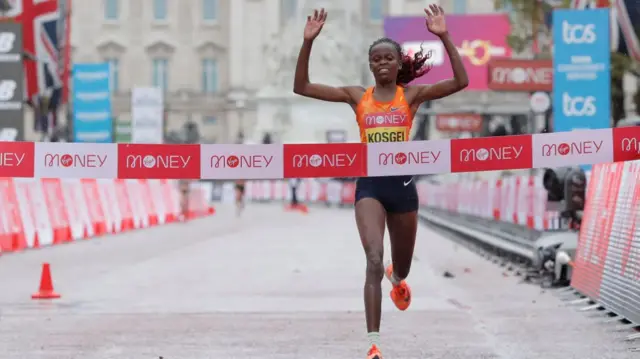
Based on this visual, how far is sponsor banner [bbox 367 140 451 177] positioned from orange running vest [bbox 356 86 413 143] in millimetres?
274

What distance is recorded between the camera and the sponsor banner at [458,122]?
188ft

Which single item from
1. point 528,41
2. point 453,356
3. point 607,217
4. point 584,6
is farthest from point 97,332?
point 528,41

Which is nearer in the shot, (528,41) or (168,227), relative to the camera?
(168,227)

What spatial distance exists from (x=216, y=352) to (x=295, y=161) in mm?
→ 1909

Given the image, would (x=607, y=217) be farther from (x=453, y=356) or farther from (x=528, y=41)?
(x=528, y=41)

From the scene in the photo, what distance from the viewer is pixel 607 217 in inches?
538

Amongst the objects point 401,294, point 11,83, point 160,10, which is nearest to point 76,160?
point 401,294

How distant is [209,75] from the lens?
120 metres

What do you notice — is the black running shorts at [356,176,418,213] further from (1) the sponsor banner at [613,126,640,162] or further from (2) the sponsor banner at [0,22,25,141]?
(2) the sponsor banner at [0,22,25,141]

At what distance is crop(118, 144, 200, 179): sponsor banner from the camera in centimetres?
1160

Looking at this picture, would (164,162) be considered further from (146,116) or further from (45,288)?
(146,116)

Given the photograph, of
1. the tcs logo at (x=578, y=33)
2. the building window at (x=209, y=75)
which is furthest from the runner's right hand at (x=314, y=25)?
the building window at (x=209, y=75)

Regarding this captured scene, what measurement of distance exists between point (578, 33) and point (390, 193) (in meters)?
16.8

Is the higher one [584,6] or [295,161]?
[584,6]
